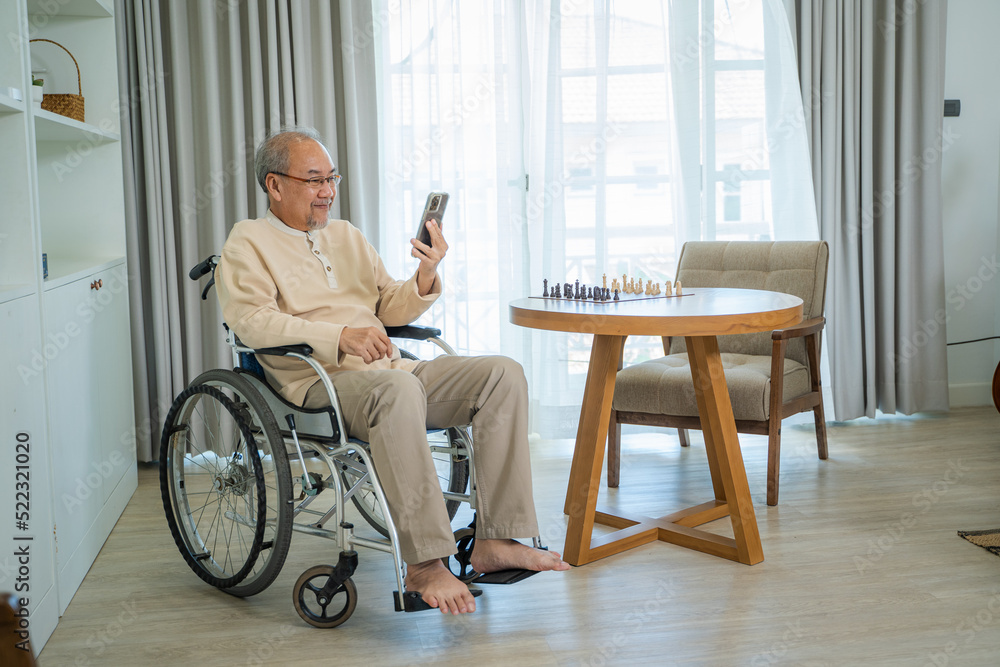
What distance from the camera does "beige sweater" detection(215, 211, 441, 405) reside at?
6.37 ft

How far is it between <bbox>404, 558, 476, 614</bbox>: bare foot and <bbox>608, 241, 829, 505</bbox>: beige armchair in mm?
1025

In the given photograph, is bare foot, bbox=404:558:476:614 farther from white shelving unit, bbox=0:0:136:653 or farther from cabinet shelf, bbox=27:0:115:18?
cabinet shelf, bbox=27:0:115:18

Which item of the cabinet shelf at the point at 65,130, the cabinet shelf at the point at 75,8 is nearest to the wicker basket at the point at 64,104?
the cabinet shelf at the point at 65,130

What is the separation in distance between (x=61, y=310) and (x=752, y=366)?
2.01m

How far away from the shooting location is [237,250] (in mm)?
2027

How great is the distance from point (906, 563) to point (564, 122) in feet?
6.72

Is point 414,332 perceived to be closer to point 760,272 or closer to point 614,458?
point 614,458

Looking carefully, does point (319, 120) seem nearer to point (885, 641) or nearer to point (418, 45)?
point (418, 45)

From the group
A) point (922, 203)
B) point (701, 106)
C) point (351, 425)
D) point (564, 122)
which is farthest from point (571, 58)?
point (351, 425)

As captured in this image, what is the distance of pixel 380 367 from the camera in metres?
2.12

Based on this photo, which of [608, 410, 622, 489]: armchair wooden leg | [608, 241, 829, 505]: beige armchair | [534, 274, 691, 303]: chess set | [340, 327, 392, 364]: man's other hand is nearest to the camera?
[340, 327, 392, 364]: man's other hand

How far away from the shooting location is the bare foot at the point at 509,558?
6.23ft

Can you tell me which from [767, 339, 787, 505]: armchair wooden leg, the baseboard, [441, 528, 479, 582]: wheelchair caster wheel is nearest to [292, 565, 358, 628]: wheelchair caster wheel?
[441, 528, 479, 582]: wheelchair caster wheel

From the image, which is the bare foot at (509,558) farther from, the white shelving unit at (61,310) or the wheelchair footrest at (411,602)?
the white shelving unit at (61,310)
